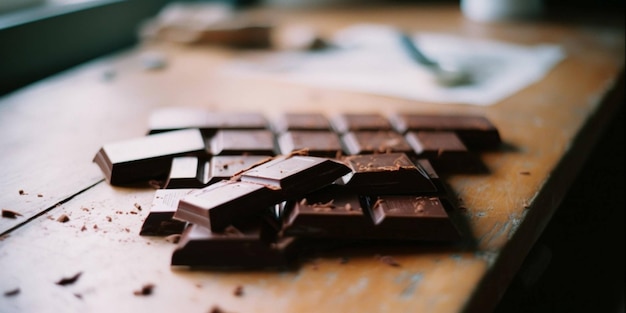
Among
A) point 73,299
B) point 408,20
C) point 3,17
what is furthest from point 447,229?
point 408,20

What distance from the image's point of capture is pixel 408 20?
219 centimetres

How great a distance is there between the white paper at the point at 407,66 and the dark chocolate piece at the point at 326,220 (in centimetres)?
70

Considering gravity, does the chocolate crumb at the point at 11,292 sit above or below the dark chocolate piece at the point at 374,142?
above

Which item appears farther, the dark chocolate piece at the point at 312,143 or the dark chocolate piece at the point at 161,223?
the dark chocolate piece at the point at 312,143

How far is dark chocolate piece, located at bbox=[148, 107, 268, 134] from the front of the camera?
1024mm

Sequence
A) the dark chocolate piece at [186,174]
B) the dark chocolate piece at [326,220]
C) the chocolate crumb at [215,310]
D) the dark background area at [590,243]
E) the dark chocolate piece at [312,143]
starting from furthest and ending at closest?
the dark background area at [590,243] → the dark chocolate piece at [312,143] → the dark chocolate piece at [186,174] → the dark chocolate piece at [326,220] → the chocolate crumb at [215,310]

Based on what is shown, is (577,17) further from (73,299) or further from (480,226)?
(73,299)

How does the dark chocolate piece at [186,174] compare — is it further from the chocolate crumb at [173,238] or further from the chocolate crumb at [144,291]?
the chocolate crumb at [144,291]

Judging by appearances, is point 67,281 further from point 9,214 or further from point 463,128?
point 463,128

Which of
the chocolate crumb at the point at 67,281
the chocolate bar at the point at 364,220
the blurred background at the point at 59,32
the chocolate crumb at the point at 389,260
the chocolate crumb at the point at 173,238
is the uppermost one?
the blurred background at the point at 59,32

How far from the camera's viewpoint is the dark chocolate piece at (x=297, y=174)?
0.74 m

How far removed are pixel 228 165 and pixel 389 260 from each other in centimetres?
30

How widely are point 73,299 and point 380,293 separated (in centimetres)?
33

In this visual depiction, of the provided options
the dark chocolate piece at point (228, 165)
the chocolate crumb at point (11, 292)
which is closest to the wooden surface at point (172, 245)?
the chocolate crumb at point (11, 292)
